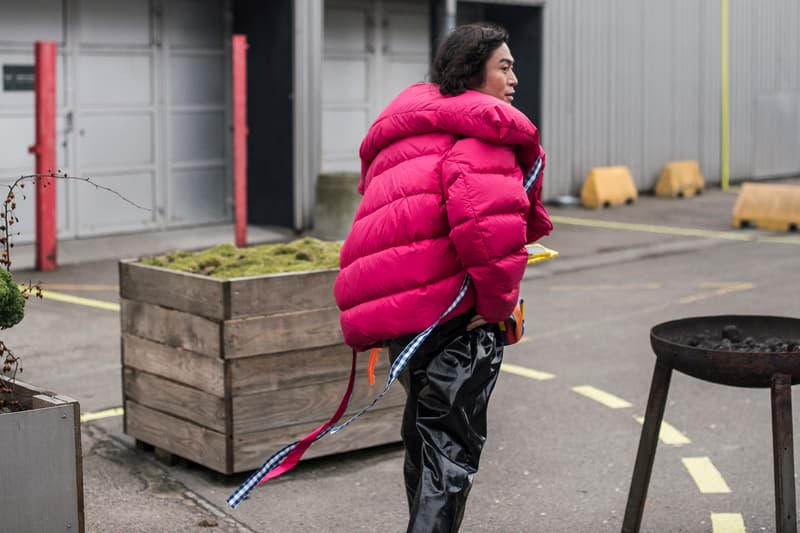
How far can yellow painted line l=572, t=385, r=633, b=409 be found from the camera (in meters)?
7.55

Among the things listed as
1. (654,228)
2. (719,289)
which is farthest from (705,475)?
(654,228)

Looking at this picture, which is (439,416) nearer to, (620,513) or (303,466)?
(620,513)

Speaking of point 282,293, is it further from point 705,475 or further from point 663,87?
point 663,87

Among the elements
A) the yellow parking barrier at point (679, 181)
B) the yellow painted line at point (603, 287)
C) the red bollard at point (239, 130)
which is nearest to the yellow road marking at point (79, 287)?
the red bollard at point (239, 130)

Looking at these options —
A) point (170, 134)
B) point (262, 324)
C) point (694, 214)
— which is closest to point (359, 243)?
point (262, 324)

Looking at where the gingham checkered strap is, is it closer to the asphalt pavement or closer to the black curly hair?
the black curly hair

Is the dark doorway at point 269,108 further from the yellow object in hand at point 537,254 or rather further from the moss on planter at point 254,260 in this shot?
the yellow object in hand at point 537,254

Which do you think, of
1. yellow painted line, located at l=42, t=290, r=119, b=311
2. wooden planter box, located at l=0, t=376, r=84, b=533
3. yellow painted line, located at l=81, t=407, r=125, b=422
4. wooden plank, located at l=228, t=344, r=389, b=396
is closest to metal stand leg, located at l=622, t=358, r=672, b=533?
wooden plank, located at l=228, t=344, r=389, b=396

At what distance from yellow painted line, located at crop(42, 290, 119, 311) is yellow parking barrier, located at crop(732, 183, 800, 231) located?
9.23 meters

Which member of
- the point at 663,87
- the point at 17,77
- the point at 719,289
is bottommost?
the point at 719,289

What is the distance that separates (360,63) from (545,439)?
1110cm

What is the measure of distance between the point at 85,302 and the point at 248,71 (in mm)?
5736

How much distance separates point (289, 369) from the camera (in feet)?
19.6

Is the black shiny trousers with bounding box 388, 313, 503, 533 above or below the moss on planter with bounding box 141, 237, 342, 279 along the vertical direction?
below
